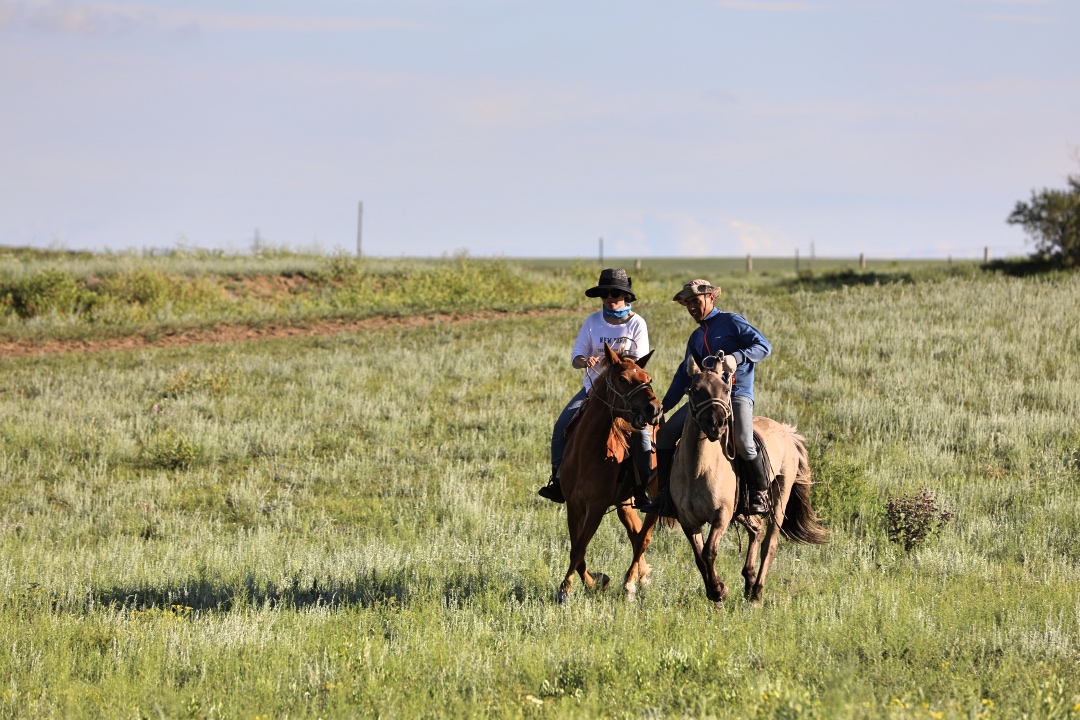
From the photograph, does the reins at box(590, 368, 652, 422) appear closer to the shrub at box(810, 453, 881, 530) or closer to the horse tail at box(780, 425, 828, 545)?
the horse tail at box(780, 425, 828, 545)

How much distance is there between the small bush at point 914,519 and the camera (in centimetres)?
1059

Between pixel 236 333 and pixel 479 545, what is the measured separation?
18.7 meters

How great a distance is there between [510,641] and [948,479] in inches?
335

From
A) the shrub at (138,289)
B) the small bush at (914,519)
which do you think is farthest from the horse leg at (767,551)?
the shrub at (138,289)

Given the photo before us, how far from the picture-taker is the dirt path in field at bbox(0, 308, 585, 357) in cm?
2556

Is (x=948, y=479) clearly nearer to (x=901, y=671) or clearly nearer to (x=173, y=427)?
(x=901, y=671)

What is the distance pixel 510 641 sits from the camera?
22.3ft

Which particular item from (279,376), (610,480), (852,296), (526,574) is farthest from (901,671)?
(852,296)

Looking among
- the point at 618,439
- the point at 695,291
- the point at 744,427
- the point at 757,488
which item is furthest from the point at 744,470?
the point at 695,291

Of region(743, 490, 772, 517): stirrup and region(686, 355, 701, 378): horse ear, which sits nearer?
region(686, 355, 701, 378): horse ear

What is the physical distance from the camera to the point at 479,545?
10.8m

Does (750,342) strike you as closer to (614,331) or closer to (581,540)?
(614,331)

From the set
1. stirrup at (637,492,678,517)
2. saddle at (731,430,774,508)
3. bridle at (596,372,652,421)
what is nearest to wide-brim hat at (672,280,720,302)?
bridle at (596,372,652,421)

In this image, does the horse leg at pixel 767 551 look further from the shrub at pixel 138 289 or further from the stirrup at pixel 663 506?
the shrub at pixel 138 289
